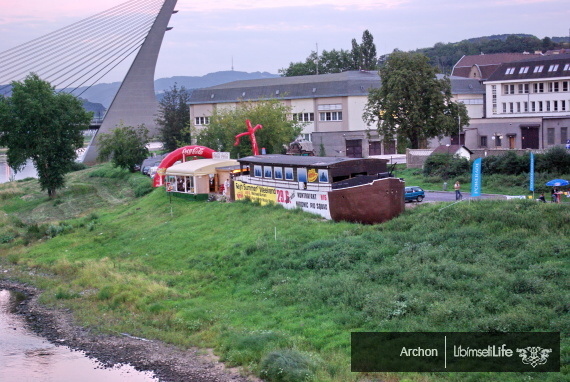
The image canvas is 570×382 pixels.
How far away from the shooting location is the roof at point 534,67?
60938 mm

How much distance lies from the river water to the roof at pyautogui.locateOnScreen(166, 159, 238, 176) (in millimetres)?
17291

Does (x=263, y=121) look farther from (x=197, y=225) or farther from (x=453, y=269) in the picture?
(x=453, y=269)

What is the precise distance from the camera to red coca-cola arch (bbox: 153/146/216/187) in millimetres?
43750

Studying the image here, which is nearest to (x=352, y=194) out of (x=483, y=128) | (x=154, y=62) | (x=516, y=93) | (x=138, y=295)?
(x=138, y=295)

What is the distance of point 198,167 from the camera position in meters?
39.0

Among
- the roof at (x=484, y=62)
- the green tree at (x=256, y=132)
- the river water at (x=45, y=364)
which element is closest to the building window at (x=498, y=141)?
the green tree at (x=256, y=132)

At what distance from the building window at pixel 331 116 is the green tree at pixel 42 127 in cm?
2304

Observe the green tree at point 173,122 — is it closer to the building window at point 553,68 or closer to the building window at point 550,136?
the building window at point 550,136

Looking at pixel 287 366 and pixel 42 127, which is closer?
pixel 287 366

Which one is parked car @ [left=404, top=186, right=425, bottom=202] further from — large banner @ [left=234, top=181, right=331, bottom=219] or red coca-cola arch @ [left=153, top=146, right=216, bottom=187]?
red coca-cola arch @ [left=153, top=146, right=216, bottom=187]

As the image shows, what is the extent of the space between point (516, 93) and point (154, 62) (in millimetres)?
40366

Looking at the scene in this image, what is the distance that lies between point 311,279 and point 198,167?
723 inches

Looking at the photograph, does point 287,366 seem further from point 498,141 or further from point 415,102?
point 498,141

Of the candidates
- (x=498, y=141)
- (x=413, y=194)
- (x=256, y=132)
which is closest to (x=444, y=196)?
(x=413, y=194)
